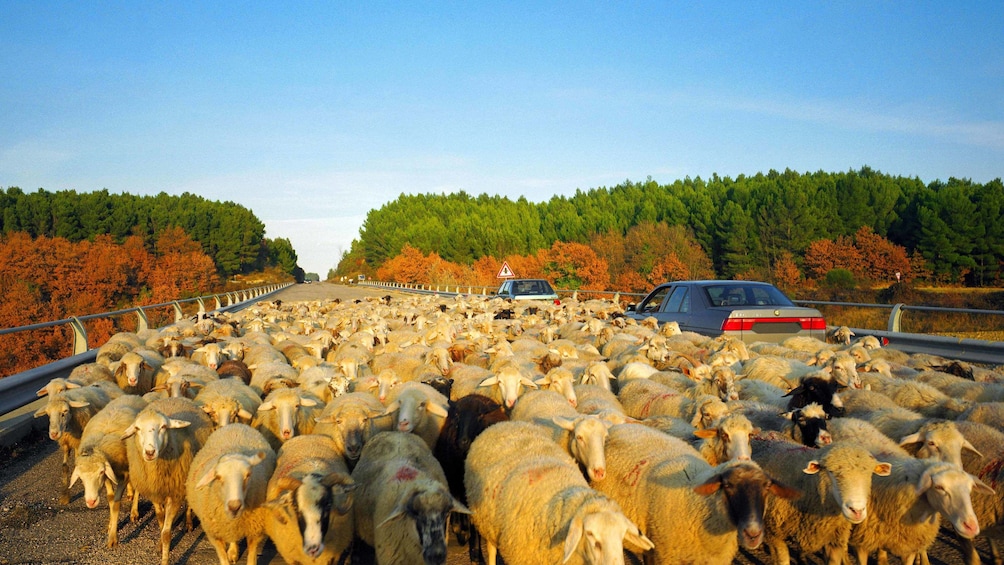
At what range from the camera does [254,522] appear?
5203mm

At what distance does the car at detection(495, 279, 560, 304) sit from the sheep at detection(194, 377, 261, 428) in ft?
62.7

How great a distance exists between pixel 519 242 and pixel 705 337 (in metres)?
89.0

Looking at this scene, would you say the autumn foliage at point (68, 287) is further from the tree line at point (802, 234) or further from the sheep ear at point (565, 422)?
the tree line at point (802, 234)

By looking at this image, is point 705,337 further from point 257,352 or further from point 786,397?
point 257,352

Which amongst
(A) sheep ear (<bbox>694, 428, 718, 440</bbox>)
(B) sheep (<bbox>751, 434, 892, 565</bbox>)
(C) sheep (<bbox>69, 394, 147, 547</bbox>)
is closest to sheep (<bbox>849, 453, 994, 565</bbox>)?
(B) sheep (<bbox>751, 434, 892, 565</bbox>)

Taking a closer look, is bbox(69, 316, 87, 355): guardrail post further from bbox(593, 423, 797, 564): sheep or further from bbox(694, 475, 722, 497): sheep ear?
bbox(694, 475, 722, 497): sheep ear

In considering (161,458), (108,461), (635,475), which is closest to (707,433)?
(635,475)

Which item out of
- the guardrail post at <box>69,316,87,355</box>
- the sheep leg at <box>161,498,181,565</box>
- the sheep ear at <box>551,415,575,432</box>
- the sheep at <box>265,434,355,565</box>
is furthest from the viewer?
the guardrail post at <box>69,316,87,355</box>

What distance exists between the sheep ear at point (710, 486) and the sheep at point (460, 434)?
2385 mm

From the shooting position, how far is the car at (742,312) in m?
11.0

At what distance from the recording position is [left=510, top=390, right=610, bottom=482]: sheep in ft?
16.7

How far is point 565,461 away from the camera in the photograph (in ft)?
16.1

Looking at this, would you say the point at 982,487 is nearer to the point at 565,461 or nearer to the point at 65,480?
the point at 565,461

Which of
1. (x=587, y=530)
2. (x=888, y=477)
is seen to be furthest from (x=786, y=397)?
(x=587, y=530)
